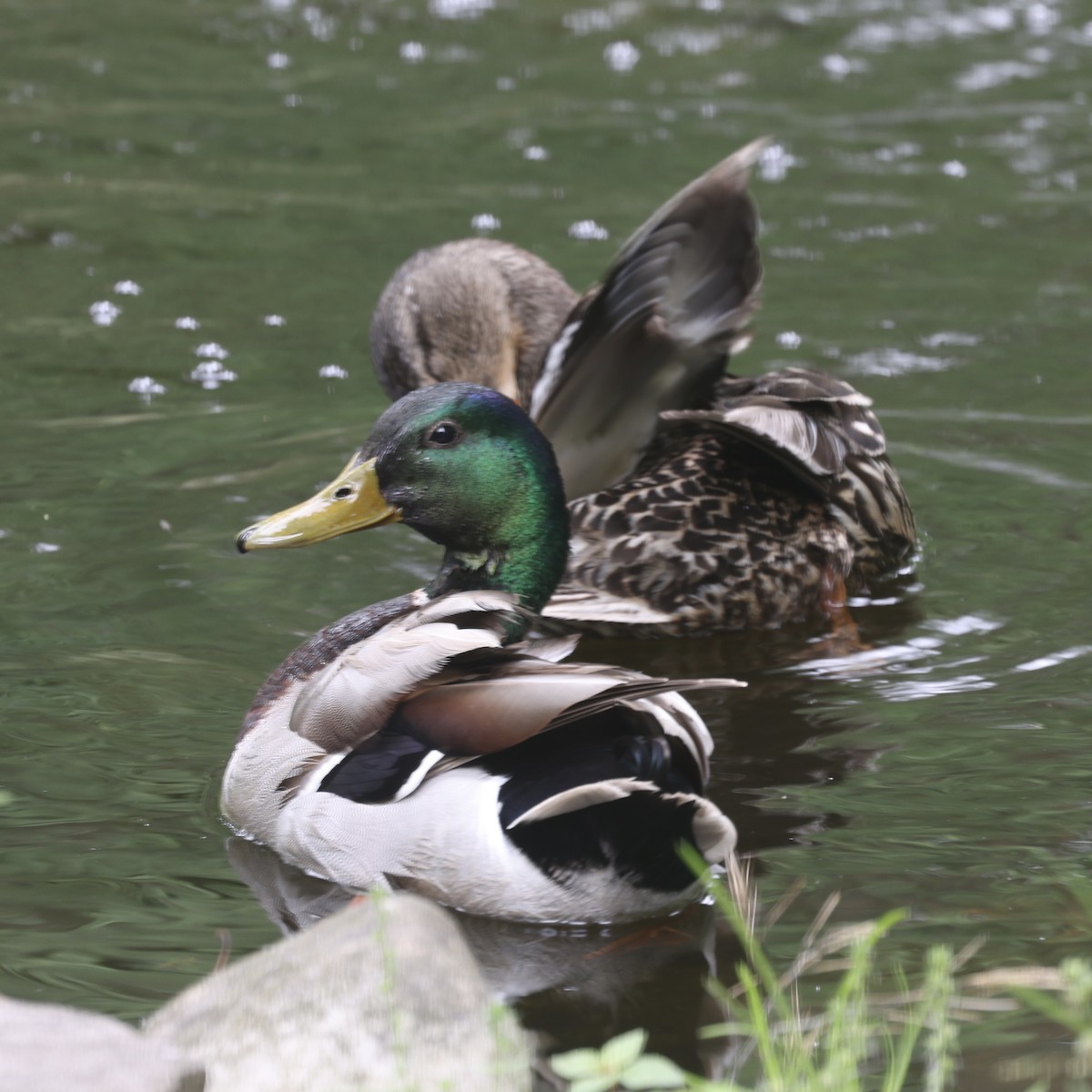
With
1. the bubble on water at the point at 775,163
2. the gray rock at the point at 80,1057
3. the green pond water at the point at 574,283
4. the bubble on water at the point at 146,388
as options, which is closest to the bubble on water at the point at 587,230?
the green pond water at the point at 574,283

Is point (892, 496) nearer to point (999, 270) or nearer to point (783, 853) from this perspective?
point (783, 853)

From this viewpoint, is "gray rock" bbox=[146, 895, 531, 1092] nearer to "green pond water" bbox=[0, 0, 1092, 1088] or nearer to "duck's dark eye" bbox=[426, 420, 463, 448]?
"green pond water" bbox=[0, 0, 1092, 1088]

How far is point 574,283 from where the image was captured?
8500mm

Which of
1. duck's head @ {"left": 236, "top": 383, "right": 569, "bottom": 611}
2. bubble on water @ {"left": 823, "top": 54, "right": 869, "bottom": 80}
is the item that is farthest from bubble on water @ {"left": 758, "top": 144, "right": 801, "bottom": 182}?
duck's head @ {"left": 236, "top": 383, "right": 569, "bottom": 611}

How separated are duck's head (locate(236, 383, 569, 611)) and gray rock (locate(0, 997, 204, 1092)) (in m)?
1.59

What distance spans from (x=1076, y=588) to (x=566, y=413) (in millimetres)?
1511

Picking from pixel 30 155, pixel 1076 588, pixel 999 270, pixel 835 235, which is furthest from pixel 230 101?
pixel 1076 588

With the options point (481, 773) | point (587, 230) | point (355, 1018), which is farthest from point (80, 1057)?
point (587, 230)

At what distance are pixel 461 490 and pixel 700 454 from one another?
3.60 ft

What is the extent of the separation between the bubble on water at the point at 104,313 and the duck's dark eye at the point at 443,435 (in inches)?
152

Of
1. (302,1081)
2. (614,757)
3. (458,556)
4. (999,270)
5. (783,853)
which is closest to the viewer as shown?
(302,1081)

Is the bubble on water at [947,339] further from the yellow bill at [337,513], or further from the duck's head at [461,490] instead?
the yellow bill at [337,513]

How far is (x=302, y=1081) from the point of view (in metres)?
2.87

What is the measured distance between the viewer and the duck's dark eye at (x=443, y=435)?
441 centimetres
